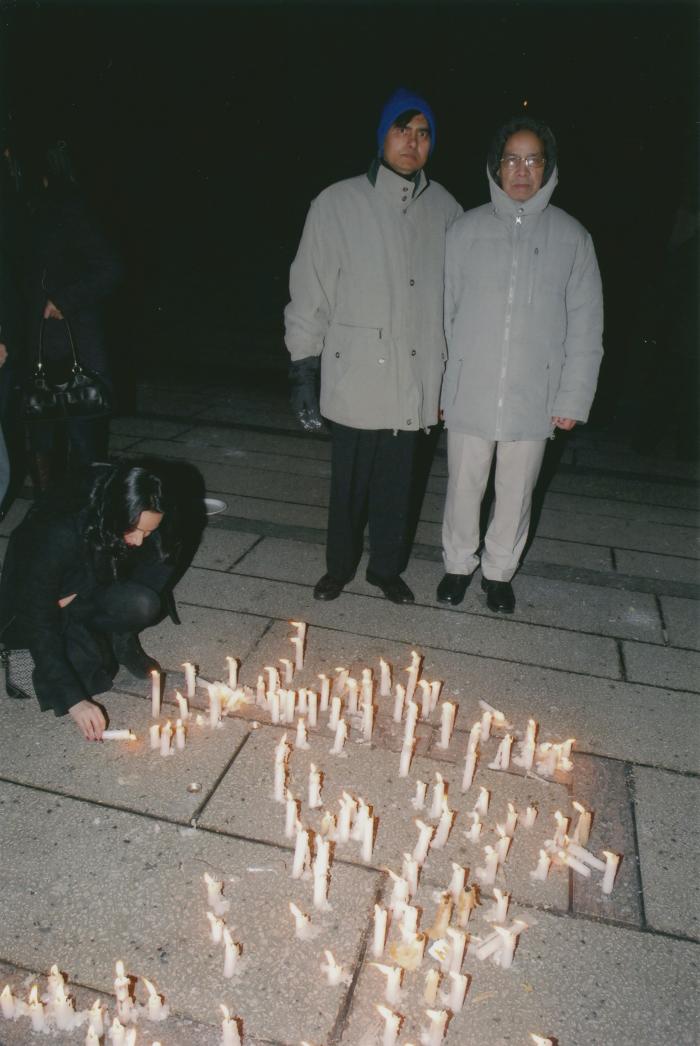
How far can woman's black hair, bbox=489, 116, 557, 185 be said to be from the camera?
3572 millimetres

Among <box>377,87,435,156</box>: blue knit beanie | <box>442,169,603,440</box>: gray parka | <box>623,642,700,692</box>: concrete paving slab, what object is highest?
<box>377,87,435,156</box>: blue knit beanie

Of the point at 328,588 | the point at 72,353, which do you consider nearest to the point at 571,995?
the point at 328,588

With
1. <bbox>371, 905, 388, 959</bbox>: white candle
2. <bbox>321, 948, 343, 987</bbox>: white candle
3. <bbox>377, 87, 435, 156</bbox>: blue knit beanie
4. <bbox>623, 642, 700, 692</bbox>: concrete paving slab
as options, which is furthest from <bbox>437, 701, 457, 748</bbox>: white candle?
<bbox>377, 87, 435, 156</bbox>: blue knit beanie

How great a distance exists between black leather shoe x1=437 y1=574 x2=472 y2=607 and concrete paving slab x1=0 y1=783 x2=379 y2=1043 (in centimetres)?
210

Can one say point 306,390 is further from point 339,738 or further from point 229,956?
point 229,956

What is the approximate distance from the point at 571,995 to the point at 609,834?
72cm

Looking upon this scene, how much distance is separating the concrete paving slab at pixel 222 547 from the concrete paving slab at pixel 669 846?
109 inches

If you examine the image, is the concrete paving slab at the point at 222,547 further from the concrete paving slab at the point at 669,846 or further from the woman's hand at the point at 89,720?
the concrete paving slab at the point at 669,846

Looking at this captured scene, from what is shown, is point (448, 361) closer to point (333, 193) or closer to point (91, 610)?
point (333, 193)

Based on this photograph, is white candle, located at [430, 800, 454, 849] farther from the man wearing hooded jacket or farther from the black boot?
the man wearing hooded jacket

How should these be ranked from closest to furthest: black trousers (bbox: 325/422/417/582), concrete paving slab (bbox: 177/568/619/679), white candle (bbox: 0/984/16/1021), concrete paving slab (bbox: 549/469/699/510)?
white candle (bbox: 0/984/16/1021) → concrete paving slab (bbox: 177/568/619/679) → black trousers (bbox: 325/422/417/582) → concrete paving slab (bbox: 549/469/699/510)

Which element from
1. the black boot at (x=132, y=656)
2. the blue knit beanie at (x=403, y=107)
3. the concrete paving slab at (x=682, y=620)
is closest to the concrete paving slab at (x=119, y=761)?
the black boot at (x=132, y=656)

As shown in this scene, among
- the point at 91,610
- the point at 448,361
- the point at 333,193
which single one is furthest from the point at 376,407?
the point at 91,610

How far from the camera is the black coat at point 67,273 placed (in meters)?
4.58
